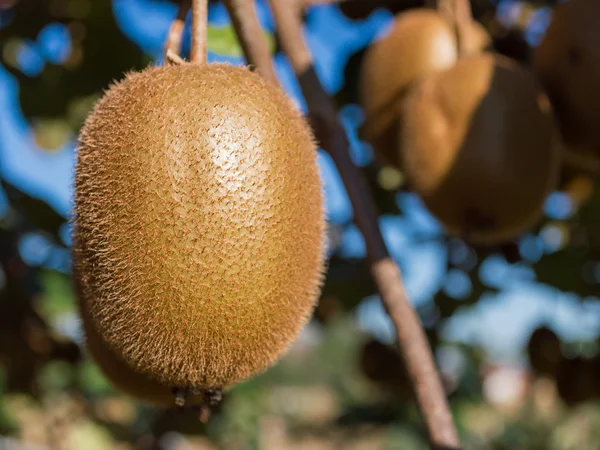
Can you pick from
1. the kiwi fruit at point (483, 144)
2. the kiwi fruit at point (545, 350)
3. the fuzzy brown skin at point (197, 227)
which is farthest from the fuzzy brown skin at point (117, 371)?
the kiwi fruit at point (545, 350)

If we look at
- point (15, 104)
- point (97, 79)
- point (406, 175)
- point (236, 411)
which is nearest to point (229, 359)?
point (406, 175)

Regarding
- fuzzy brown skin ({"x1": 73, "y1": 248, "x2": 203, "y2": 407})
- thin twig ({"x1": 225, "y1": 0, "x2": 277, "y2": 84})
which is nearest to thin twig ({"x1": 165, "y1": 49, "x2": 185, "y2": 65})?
thin twig ({"x1": 225, "y1": 0, "x2": 277, "y2": 84})

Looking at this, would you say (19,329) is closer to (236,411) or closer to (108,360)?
(108,360)

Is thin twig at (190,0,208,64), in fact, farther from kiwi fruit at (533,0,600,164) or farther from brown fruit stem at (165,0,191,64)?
kiwi fruit at (533,0,600,164)

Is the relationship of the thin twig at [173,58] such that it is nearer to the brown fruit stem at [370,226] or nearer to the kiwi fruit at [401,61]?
the brown fruit stem at [370,226]

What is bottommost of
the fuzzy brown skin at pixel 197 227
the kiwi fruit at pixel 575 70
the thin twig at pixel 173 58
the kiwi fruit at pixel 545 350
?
the kiwi fruit at pixel 545 350
